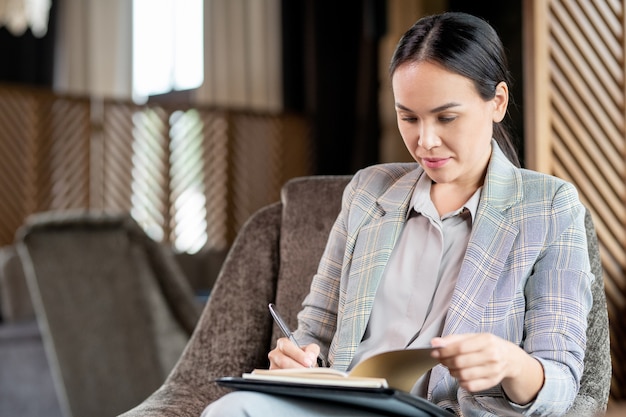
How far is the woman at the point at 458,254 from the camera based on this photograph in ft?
3.81

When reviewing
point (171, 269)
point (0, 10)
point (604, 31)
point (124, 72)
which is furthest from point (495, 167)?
point (124, 72)

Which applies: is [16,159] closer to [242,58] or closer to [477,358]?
[242,58]

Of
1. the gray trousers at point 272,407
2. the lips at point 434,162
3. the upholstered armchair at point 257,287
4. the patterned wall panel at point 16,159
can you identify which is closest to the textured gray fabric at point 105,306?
the upholstered armchair at point 257,287

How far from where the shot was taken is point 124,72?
6.62m

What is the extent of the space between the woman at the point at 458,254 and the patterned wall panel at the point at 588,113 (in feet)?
5.87

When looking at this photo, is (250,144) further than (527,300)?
Yes

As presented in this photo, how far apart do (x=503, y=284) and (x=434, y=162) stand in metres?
0.19

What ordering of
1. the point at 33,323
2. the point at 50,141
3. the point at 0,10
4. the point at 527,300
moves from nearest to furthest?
the point at 527,300
the point at 33,323
the point at 0,10
the point at 50,141

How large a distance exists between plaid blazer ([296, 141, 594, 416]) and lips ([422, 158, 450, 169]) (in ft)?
0.23

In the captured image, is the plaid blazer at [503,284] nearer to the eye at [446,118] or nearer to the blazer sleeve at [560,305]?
the blazer sleeve at [560,305]

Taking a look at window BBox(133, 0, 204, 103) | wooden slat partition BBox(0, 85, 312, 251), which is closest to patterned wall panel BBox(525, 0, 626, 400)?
wooden slat partition BBox(0, 85, 312, 251)

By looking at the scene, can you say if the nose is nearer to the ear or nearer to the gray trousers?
the ear

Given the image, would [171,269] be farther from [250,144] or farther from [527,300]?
[250,144]

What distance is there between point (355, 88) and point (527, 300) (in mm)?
5284
